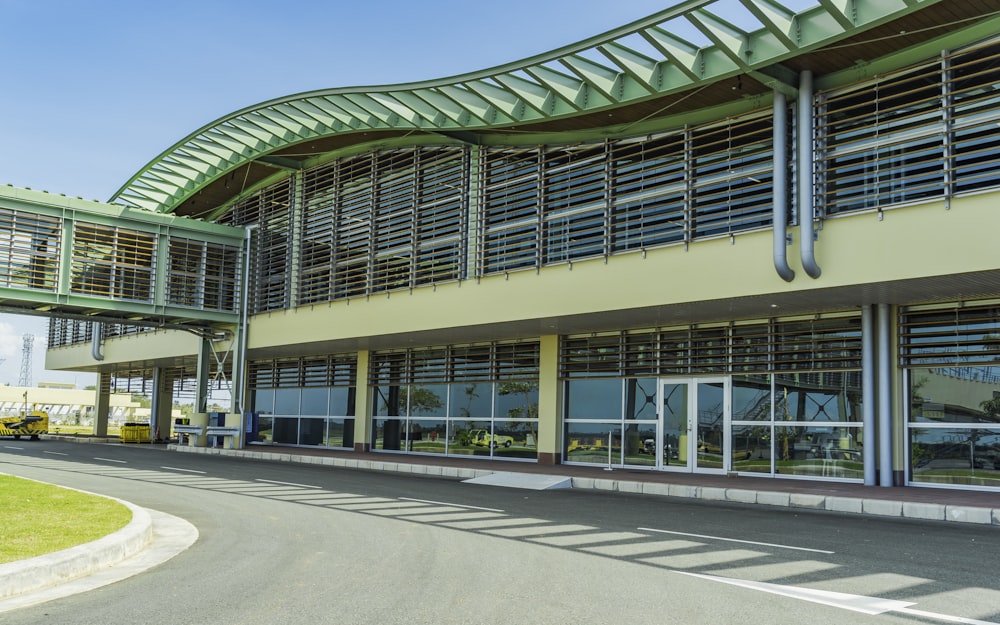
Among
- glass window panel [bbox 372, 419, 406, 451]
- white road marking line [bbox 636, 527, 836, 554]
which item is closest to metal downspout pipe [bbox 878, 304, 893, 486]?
white road marking line [bbox 636, 527, 836, 554]

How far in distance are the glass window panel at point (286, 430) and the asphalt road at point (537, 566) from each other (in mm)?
18433

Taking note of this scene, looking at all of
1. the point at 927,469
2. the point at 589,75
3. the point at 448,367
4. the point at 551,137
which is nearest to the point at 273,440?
the point at 448,367

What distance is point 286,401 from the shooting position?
1337 inches

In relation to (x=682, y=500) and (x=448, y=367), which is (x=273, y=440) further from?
(x=682, y=500)

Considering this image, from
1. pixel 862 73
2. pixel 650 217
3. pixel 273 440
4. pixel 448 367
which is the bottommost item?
pixel 273 440

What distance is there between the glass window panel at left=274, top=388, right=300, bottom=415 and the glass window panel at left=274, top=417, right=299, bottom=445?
0.28 metres

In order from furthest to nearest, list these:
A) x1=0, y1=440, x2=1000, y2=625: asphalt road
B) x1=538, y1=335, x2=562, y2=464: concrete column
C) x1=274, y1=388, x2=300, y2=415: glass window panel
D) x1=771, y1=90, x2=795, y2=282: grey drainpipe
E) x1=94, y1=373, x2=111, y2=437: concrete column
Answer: x1=94, y1=373, x2=111, y2=437: concrete column → x1=274, y1=388, x2=300, y2=415: glass window panel → x1=538, y1=335, x2=562, y2=464: concrete column → x1=771, y1=90, x2=795, y2=282: grey drainpipe → x1=0, y1=440, x2=1000, y2=625: asphalt road

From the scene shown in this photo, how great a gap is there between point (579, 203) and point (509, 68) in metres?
3.87

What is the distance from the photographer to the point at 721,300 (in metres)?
17.1

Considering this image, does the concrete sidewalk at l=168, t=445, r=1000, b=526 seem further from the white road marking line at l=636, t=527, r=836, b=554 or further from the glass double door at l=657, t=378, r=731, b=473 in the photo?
the white road marking line at l=636, t=527, r=836, b=554

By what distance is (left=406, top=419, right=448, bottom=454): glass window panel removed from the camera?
2686 centimetres

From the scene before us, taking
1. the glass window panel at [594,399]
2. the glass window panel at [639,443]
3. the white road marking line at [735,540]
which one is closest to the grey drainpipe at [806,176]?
the glass window panel at [639,443]

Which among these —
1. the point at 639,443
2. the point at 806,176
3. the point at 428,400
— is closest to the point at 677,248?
the point at 806,176

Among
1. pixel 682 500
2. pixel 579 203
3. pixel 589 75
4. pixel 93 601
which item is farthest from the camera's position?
pixel 579 203
